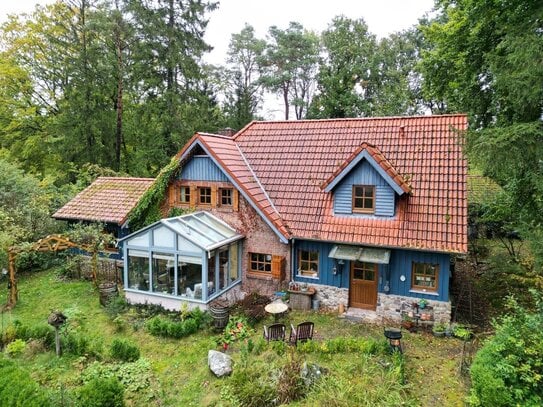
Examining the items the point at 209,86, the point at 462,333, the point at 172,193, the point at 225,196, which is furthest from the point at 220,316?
the point at 209,86

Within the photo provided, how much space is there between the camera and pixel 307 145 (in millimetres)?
16344

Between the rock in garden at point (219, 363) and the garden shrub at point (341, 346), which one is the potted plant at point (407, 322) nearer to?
the garden shrub at point (341, 346)

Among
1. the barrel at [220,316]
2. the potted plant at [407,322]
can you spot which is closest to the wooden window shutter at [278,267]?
the barrel at [220,316]

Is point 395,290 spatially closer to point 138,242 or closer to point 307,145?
point 307,145

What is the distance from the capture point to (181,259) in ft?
43.1

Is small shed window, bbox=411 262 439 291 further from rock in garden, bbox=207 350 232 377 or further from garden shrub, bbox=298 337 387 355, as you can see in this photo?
rock in garden, bbox=207 350 232 377

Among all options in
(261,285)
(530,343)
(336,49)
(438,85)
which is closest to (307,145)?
(261,285)

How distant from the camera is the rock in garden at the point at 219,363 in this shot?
374 inches

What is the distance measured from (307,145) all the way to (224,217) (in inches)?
203

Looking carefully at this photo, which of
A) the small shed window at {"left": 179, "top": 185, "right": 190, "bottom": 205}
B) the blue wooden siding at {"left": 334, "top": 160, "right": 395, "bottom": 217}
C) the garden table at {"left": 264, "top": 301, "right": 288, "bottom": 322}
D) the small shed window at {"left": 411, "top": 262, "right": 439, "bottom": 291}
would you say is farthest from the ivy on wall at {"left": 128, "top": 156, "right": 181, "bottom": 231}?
the small shed window at {"left": 411, "top": 262, "right": 439, "bottom": 291}

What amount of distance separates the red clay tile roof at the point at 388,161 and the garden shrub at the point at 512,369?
3928 mm

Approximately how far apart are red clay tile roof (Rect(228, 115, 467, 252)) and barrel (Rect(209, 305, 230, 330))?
12.4 feet

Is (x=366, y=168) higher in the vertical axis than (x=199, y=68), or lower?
A: lower

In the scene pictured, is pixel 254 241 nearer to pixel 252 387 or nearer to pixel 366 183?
pixel 366 183
